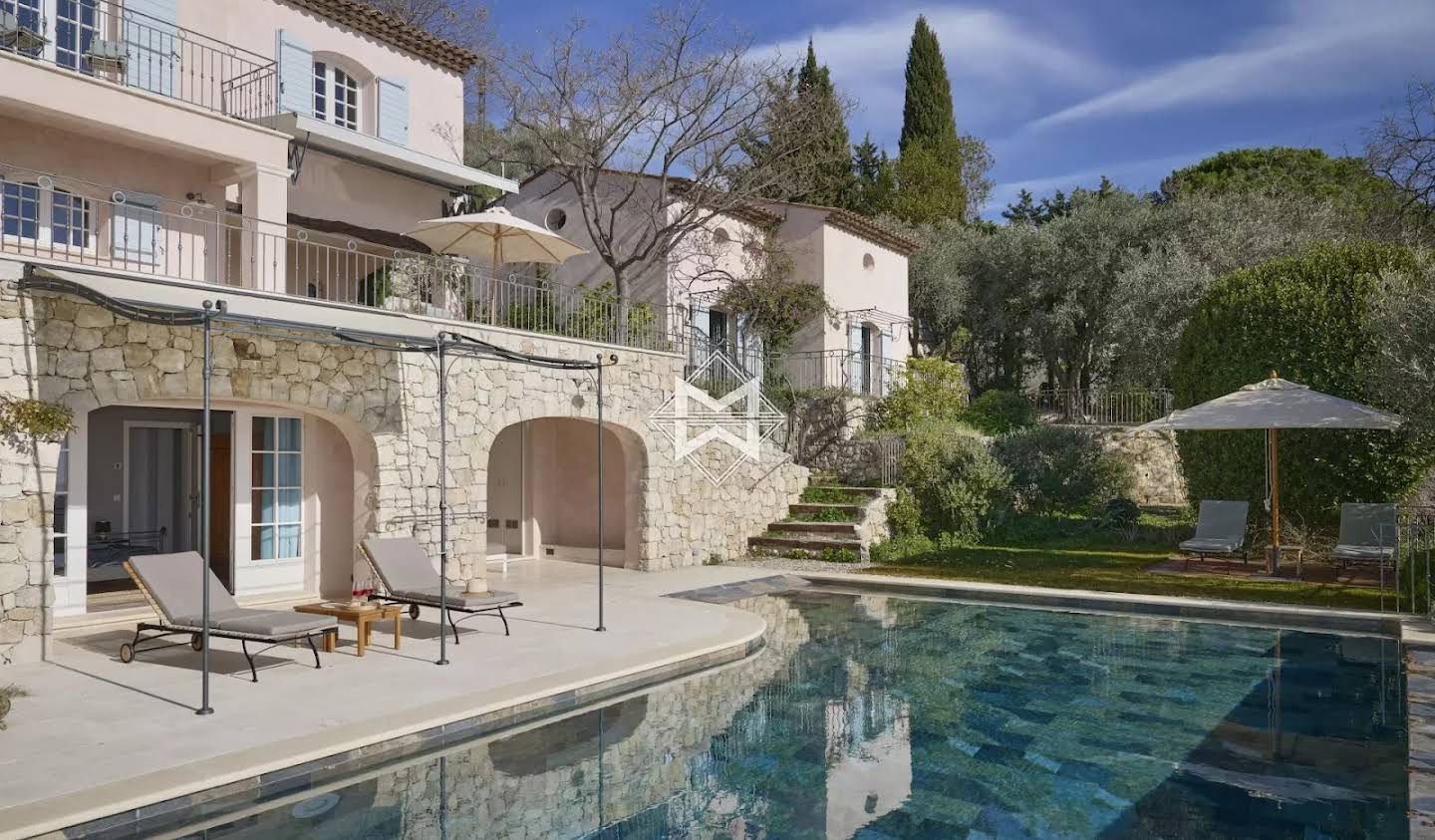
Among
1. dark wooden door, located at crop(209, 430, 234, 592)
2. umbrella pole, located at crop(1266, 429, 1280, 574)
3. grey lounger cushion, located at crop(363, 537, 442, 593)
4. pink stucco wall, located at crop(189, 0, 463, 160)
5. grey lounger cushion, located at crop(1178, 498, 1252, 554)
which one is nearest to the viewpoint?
grey lounger cushion, located at crop(363, 537, 442, 593)

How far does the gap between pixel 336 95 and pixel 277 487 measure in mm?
8523

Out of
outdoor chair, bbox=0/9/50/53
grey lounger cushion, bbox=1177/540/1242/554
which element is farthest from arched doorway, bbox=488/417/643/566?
grey lounger cushion, bbox=1177/540/1242/554

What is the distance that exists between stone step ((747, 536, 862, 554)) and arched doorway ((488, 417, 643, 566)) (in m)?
2.70

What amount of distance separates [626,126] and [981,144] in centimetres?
2745

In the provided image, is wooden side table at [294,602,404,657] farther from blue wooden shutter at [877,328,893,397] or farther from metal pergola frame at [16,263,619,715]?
blue wooden shutter at [877,328,893,397]

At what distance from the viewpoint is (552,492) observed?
710 inches

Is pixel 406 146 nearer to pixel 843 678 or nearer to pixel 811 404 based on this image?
pixel 811 404

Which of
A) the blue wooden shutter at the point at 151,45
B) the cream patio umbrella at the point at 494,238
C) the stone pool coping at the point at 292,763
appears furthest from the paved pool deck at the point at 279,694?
the blue wooden shutter at the point at 151,45

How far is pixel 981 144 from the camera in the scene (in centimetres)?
4328

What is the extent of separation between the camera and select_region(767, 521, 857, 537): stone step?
1775cm

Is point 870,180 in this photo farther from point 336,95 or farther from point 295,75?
point 295,75

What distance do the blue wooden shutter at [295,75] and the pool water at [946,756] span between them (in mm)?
12183

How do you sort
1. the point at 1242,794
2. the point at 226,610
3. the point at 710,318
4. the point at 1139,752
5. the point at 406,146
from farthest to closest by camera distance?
the point at 710,318 → the point at 406,146 → the point at 226,610 → the point at 1139,752 → the point at 1242,794

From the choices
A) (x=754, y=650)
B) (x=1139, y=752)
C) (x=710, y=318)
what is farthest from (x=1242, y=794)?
(x=710, y=318)
